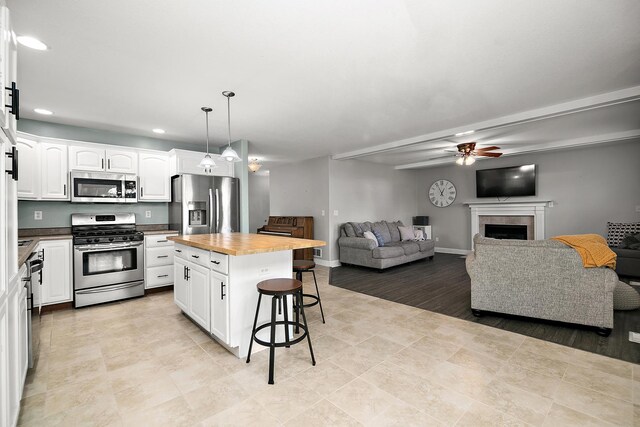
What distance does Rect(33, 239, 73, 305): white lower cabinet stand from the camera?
11.5ft

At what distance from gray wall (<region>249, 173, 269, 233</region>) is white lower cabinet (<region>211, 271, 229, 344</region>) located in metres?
7.25

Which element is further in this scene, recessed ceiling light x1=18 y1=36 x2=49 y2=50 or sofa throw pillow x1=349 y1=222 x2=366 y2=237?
sofa throw pillow x1=349 y1=222 x2=366 y2=237

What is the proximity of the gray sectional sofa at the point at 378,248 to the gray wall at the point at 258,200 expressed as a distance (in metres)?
4.28

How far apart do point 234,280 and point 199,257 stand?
2.06 feet

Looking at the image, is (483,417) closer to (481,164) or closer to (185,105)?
(185,105)

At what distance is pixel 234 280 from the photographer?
238 centimetres

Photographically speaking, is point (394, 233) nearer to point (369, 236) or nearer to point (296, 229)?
point (369, 236)

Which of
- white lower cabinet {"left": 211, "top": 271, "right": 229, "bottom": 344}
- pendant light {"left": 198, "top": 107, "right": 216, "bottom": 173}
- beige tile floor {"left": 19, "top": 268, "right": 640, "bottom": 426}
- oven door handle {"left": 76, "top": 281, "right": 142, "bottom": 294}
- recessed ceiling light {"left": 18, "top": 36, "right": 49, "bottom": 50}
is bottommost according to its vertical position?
beige tile floor {"left": 19, "top": 268, "right": 640, "bottom": 426}

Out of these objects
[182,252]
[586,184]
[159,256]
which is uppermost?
[586,184]

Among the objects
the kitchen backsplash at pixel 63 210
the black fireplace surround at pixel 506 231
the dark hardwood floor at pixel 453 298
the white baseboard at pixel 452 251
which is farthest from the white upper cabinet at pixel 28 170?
the black fireplace surround at pixel 506 231

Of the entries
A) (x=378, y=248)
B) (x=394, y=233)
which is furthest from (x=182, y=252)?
(x=394, y=233)

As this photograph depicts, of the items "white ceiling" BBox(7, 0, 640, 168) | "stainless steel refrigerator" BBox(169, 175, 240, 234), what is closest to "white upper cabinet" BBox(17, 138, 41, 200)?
"white ceiling" BBox(7, 0, 640, 168)

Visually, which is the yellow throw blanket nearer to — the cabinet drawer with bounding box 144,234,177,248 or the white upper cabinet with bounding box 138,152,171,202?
the cabinet drawer with bounding box 144,234,177,248

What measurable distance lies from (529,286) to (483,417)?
1857mm
